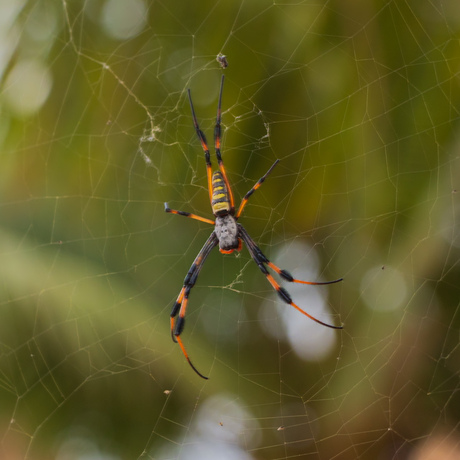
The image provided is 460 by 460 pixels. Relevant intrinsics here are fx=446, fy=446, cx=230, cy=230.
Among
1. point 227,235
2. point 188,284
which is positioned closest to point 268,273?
point 227,235

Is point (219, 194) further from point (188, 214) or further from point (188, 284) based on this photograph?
point (188, 284)

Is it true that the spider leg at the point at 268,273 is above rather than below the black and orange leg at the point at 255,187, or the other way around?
below

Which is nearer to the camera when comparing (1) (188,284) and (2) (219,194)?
(2) (219,194)

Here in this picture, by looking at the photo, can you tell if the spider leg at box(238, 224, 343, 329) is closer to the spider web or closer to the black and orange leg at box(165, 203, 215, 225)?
the spider web

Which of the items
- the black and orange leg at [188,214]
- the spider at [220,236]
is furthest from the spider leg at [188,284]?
the black and orange leg at [188,214]

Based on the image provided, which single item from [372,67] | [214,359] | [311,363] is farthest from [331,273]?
[372,67]

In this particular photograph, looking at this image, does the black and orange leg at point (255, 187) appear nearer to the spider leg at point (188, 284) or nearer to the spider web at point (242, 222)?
Result: the spider web at point (242, 222)

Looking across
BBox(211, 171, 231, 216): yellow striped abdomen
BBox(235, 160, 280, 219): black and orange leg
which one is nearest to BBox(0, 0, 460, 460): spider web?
BBox(235, 160, 280, 219): black and orange leg
